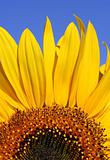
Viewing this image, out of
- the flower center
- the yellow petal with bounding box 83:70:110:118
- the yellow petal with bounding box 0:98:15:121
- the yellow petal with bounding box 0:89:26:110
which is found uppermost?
the yellow petal with bounding box 83:70:110:118

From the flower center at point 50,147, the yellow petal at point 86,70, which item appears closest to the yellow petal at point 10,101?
the flower center at point 50,147

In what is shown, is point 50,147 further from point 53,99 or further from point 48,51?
point 48,51

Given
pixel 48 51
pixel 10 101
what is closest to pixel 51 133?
pixel 10 101

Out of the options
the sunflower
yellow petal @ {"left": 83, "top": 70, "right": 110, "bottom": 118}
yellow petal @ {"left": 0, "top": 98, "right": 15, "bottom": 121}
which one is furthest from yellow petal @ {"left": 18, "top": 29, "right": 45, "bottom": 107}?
yellow petal @ {"left": 83, "top": 70, "right": 110, "bottom": 118}

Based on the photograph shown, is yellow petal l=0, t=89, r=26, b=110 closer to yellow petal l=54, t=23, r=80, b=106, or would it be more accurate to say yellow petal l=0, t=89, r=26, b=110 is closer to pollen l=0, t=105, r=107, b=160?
pollen l=0, t=105, r=107, b=160

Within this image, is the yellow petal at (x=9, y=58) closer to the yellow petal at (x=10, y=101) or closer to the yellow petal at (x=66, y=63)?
the yellow petal at (x=10, y=101)

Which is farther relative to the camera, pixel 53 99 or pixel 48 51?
pixel 53 99

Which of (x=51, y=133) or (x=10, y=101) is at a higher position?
(x=10, y=101)

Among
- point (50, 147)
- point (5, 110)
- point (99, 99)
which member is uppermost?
point (99, 99)
